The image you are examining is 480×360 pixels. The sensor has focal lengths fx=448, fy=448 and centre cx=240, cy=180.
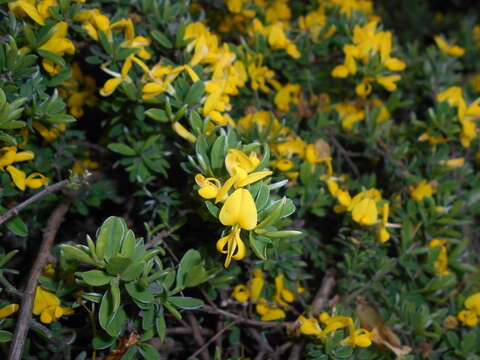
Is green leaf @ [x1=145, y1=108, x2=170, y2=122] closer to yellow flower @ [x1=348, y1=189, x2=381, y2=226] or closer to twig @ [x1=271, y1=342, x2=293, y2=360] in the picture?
yellow flower @ [x1=348, y1=189, x2=381, y2=226]

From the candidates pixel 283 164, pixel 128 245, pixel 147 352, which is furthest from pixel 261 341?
pixel 128 245

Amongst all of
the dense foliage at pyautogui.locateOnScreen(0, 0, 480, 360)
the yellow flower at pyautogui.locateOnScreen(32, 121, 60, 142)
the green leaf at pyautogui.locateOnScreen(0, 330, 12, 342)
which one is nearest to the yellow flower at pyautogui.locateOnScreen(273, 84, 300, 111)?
the dense foliage at pyautogui.locateOnScreen(0, 0, 480, 360)

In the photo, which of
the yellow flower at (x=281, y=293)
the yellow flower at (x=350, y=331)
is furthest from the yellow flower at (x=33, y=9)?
the yellow flower at (x=350, y=331)

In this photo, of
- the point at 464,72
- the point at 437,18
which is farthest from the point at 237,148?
the point at 437,18

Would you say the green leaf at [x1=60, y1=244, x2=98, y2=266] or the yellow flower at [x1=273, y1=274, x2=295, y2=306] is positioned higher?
the green leaf at [x1=60, y1=244, x2=98, y2=266]

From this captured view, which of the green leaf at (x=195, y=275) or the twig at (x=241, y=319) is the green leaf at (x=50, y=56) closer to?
the green leaf at (x=195, y=275)

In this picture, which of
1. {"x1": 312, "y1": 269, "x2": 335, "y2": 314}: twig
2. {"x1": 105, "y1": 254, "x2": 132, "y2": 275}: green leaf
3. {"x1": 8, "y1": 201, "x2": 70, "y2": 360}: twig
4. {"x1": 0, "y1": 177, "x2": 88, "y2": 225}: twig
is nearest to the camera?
{"x1": 105, "y1": 254, "x2": 132, "y2": 275}: green leaf
